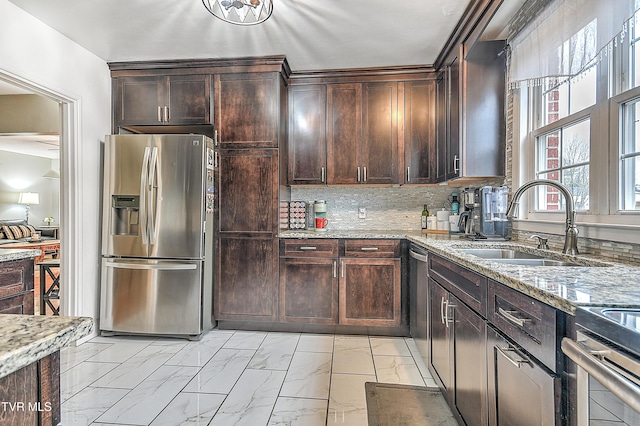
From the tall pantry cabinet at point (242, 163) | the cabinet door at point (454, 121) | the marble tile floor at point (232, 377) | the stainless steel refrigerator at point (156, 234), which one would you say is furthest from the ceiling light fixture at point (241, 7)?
the marble tile floor at point (232, 377)

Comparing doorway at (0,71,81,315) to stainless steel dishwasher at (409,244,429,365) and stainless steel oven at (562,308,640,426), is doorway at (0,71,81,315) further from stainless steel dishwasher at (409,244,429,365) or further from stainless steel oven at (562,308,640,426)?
stainless steel oven at (562,308,640,426)

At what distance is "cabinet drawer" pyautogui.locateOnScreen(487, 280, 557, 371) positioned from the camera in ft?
3.10

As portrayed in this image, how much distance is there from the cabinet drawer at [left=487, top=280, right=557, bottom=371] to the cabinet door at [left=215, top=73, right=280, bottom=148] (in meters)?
2.30

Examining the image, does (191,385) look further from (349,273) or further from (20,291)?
(349,273)

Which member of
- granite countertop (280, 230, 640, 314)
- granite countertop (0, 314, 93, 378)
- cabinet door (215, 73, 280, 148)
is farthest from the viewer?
cabinet door (215, 73, 280, 148)

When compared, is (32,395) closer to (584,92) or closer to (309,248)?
(309,248)

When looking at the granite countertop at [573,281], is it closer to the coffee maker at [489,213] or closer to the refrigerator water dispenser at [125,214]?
the coffee maker at [489,213]

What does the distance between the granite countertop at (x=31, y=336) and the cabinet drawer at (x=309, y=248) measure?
2.36 metres

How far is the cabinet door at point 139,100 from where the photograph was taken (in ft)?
10.4

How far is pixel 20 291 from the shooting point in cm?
185

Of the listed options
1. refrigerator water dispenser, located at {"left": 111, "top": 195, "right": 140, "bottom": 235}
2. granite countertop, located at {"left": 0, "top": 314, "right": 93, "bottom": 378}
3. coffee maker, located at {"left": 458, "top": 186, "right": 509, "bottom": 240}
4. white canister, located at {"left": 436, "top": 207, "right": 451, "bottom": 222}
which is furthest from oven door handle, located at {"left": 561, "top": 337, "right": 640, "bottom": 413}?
refrigerator water dispenser, located at {"left": 111, "top": 195, "right": 140, "bottom": 235}

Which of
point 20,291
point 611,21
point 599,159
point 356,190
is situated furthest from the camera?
point 356,190

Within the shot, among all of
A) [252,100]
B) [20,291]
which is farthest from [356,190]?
[20,291]

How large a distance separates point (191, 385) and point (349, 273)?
58.6 inches
